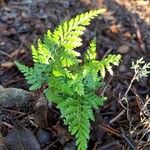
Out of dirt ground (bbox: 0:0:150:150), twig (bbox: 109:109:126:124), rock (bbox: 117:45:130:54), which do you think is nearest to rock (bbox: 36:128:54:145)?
dirt ground (bbox: 0:0:150:150)

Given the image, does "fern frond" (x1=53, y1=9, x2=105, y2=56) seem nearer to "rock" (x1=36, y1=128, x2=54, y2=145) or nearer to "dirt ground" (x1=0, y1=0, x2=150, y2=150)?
"dirt ground" (x1=0, y1=0, x2=150, y2=150)

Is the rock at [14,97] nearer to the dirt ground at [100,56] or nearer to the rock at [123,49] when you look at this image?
the dirt ground at [100,56]

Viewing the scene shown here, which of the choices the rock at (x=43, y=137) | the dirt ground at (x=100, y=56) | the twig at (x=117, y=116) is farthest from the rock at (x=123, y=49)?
the rock at (x=43, y=137)

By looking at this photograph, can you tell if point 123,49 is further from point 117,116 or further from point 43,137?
point 43,137

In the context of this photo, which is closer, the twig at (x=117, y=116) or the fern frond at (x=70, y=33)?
the fern frond at (x=70, y=33)

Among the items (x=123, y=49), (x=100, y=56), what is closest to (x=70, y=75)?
(x=100, y=56)

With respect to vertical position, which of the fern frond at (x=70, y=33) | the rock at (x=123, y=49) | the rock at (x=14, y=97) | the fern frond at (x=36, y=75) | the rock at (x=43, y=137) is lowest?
the rock at (x=43, y=137)

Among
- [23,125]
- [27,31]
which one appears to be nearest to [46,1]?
[27,31]
